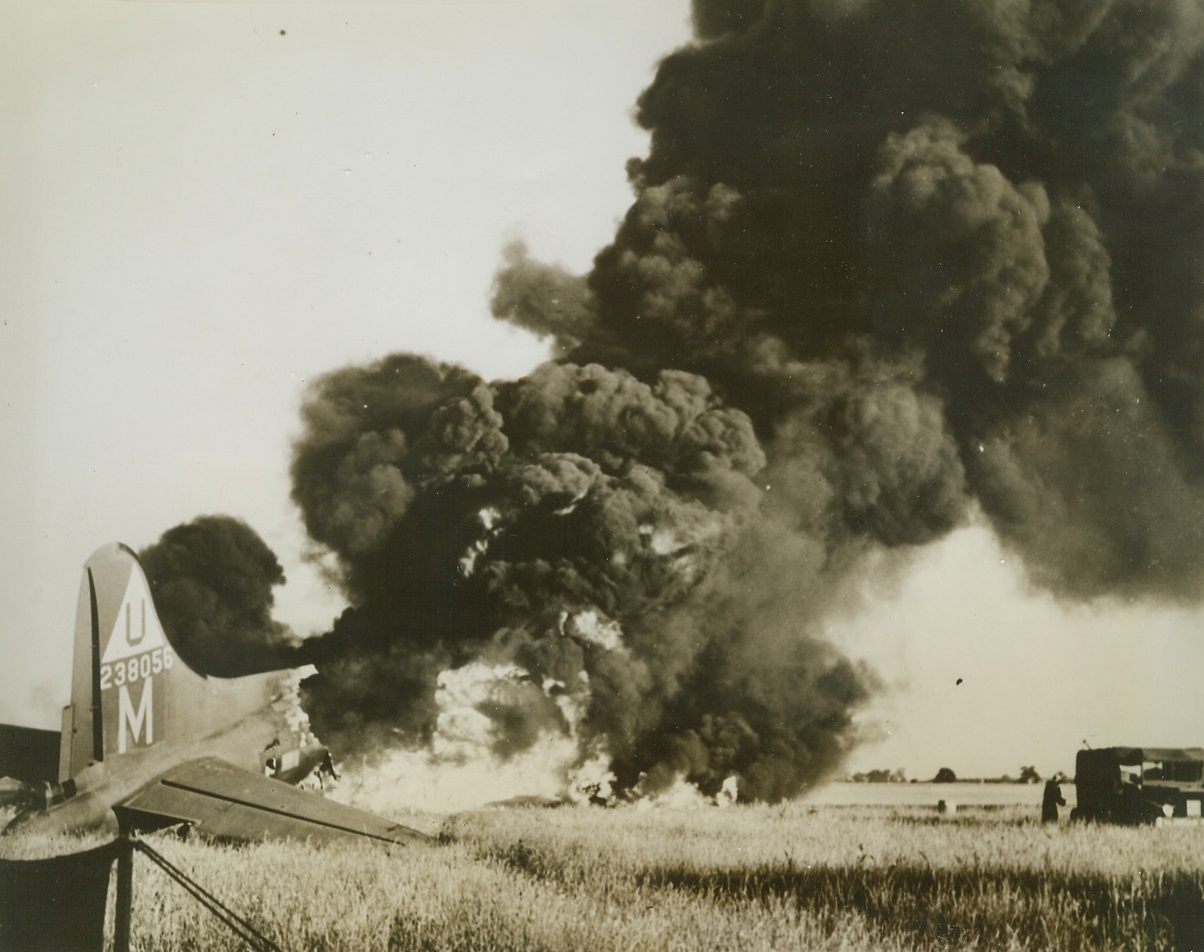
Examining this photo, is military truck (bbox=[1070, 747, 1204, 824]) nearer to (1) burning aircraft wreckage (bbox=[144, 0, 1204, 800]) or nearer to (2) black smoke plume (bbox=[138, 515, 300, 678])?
(1) burning aircraft wreckage (bbox=[144, 0, 1204, 800])

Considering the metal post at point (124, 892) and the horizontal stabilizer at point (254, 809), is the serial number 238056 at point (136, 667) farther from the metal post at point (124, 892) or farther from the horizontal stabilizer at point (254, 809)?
the metal post at point (124, 892)

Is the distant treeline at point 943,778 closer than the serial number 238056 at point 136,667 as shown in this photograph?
No

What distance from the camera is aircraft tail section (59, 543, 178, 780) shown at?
4.65 m

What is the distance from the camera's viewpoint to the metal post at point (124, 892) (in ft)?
13.7

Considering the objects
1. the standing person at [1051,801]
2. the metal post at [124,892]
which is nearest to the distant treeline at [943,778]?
the standing person at [1051,801]

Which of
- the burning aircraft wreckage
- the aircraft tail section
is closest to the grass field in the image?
the burning aircraft wreckage

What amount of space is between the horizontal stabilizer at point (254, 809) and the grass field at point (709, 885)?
0.07 metres

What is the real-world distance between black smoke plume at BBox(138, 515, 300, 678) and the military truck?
3814mm

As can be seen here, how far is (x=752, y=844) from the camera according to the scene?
191 inches

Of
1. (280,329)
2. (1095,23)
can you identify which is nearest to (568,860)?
(280,329)

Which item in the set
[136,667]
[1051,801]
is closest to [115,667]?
[136,667]

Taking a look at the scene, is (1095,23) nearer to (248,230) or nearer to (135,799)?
(248,230)

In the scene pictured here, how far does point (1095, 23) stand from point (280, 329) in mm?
4237

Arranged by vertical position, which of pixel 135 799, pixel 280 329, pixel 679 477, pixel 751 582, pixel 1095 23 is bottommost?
pixel 135 799
